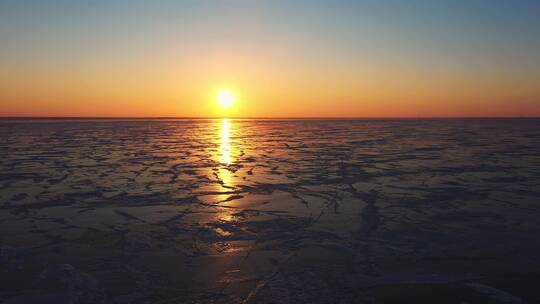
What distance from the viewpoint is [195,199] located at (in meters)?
8.69

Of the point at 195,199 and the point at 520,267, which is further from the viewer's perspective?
the point at 195,199

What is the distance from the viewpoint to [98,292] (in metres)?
4.24

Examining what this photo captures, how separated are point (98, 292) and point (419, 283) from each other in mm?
3163

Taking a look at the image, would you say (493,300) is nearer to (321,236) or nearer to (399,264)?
(399,264)

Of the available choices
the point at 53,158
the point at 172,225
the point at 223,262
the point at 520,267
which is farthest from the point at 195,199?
the point at 53,158

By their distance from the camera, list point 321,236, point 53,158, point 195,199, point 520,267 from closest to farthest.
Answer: point 520,267, point 321,236, point 195,199, point 53,158

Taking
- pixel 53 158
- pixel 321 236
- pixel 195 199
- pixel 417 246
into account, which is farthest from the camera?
pixel 53 158

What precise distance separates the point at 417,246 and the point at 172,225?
140 inches

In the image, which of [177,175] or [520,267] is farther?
[177,175]

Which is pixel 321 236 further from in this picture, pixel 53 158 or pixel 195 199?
pixel 53 158

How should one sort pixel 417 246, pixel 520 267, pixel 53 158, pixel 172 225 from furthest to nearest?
pixel 53 158 < pixel 172 225 < pixel 417 246 < pixel 520 267

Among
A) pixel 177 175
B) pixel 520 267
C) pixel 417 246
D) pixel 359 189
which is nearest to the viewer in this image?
pixel 520 267

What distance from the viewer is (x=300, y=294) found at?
415cm

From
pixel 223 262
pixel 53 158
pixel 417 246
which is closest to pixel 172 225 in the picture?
pixel 223 262
